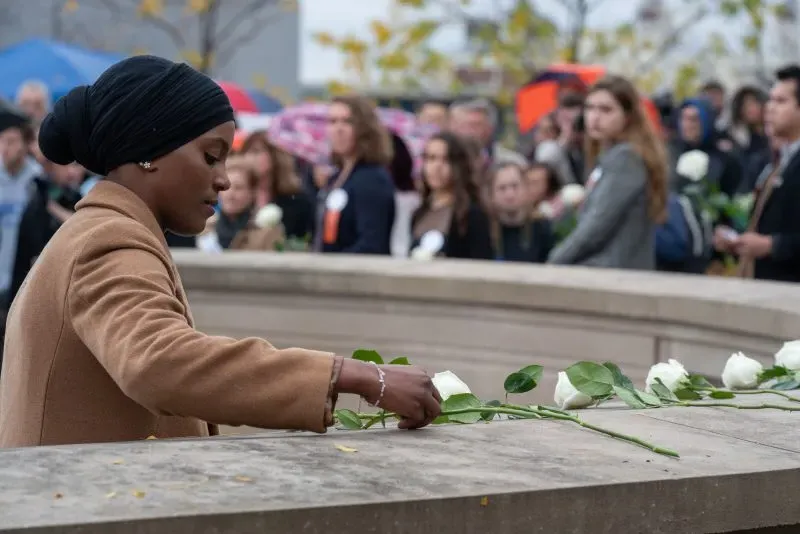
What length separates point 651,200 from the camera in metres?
7.71

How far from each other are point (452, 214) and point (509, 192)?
53.5 inches

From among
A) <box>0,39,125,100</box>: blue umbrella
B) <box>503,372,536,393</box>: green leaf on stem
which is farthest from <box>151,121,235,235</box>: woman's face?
<box>0,39,125,100</box>: blue umbrella

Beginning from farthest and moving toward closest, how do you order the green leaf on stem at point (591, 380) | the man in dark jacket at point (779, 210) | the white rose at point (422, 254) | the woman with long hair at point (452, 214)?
1. the woman with long hair at point (452, 214)
2. the white rose at point (422, 254)
3. the man in dark jacket at point (779, 210)
4. the green leaf on stem at point (591, 380)

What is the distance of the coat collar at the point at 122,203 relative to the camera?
315cm

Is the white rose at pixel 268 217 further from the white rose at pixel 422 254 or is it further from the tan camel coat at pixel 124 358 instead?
the tan camel coat at pixel 124 358

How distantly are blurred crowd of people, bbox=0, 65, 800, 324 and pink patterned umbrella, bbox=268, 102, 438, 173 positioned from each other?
11.0 ft

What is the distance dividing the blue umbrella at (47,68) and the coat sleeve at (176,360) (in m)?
15.3

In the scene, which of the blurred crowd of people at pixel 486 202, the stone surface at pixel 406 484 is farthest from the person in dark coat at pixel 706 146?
the stone surface at pixel 406 484

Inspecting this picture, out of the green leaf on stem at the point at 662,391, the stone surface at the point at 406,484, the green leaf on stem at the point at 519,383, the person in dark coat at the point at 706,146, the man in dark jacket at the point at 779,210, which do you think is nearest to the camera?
the stone surface at the point at 406,484

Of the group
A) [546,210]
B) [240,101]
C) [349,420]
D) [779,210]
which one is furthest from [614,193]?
[240,101]

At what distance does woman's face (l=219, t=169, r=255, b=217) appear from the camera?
1018cm

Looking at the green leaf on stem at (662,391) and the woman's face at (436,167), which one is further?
the woman's face at (436,167)

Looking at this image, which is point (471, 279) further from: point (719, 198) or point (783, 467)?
point (783, 467)

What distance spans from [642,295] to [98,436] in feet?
12.2
